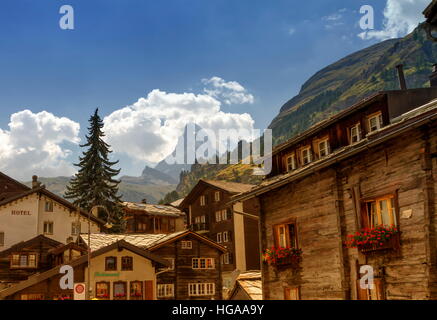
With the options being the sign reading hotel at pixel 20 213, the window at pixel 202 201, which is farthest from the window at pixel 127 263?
the window at pixel 202 201

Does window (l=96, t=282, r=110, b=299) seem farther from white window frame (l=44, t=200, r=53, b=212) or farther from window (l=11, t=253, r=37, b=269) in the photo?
white window frame (l=44, t=200, r=53, b=212)

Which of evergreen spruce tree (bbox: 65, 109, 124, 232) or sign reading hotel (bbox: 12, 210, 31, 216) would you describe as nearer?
sign reading hotel (bbox: 12, 210, 31, 216)

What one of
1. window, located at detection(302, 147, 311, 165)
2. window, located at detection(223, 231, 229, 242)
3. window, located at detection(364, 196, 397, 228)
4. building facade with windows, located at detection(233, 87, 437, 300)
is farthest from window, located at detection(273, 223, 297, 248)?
window, located at detection(223, 231, 229, 242)

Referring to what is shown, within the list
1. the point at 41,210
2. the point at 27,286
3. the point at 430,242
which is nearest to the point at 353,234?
the point at 430,242

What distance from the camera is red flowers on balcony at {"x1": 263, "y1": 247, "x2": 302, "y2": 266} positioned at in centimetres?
2136

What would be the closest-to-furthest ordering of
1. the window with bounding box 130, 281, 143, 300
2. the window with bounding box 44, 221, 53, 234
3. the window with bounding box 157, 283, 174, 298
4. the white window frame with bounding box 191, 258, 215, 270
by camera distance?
the window with bounding box 130, 281, 143, 300 < the window with bounding box 157, 283, 174, 298 < the white window frame with bounding box 191, 258, 215, 270 < the window with bounding box 44, 221, 53, 234

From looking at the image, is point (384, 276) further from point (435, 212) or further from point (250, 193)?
point (250, 193)

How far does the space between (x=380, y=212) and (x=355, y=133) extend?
5448 millimetres

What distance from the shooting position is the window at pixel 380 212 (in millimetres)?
16531

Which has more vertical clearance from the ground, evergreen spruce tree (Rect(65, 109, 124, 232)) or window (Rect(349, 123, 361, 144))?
evergreen spruce tree (Rect(65, 109, 124, 232))

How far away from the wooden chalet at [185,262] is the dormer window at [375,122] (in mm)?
31044

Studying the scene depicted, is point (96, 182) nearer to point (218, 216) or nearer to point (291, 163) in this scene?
point (218, 216)

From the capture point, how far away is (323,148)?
2361 cm

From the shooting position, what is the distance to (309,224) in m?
20.9
